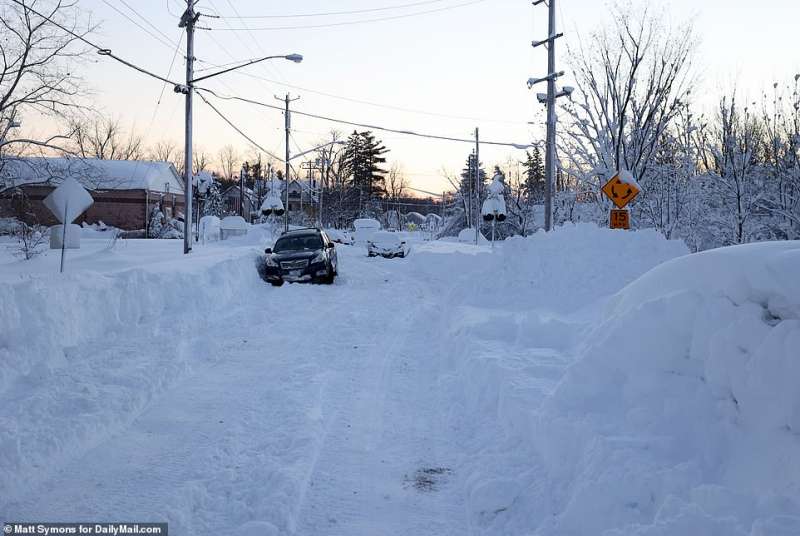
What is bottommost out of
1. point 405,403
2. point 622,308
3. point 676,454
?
point 405,403

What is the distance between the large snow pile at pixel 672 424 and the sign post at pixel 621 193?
9.16 meters

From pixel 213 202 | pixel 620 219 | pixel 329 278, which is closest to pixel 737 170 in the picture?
pixel 620 219

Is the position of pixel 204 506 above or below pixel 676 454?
below

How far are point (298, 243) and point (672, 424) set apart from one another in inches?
645

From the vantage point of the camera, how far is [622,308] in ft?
19.4

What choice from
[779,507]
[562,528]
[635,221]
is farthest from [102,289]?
[635,221]

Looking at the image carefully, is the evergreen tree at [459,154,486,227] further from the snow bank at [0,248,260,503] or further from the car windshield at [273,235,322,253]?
the snow bank at [0,248,260,503]

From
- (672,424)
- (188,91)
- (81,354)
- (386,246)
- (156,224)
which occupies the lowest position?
(81,354)

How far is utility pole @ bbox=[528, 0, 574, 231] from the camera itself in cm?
2108

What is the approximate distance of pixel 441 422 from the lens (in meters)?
6.37

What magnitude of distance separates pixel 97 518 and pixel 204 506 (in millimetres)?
673

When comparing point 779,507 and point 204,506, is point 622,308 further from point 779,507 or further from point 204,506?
point 204,506

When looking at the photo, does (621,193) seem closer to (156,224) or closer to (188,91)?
(188,91)

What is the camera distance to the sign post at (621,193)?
567 inches
